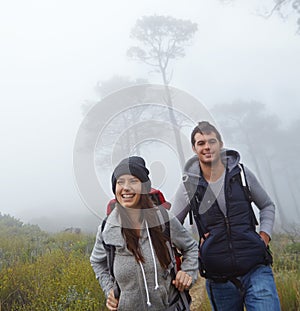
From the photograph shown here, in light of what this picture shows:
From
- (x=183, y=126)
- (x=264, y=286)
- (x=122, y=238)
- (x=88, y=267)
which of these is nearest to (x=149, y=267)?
(x=122, y=238)

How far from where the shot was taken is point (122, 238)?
1822mm

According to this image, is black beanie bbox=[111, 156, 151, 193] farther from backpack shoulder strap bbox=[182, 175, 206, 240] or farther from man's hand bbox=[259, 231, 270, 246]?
man's hand bbox=[259, 231, 270, 246]

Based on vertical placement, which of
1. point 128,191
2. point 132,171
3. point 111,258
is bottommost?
point 111,258

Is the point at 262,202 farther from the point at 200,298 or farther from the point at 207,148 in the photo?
the point at 200,298

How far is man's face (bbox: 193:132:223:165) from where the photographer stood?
2092 mm

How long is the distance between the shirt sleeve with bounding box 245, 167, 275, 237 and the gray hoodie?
0.60m

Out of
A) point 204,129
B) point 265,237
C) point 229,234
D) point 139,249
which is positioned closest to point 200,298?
point 265,237

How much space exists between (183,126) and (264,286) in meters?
1.08

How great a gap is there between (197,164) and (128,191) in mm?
575

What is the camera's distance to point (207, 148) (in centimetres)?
209

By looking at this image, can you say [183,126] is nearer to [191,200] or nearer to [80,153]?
[191,200]

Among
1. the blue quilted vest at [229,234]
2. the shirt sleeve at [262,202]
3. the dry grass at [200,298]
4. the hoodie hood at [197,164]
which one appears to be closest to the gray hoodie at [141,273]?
the blue quilted vest at [229,234]

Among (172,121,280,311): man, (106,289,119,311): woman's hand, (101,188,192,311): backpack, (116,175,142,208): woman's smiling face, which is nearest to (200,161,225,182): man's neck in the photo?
(172,121,280,311): man

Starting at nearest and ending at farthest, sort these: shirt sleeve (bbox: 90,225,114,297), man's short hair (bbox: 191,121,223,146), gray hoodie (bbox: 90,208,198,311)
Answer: gray hoodie (bbox: 90,208,198,311)
shirt sleeve (bbox: 90,225,114,297)
man's short hair (bbox: 191,121,223,146)
